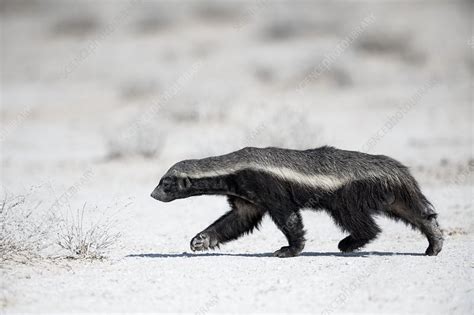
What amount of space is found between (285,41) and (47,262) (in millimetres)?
25759

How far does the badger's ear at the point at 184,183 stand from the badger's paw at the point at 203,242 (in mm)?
628

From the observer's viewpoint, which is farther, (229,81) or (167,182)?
(229,81)

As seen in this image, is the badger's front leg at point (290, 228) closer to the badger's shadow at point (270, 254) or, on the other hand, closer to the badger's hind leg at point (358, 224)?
the badger's shadow at point (270, 254)

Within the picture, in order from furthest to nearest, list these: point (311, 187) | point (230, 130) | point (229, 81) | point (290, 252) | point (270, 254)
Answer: point (229, 81) → point (230, 130) → point (270, 254) → point (290, 252) → point (311, 187)

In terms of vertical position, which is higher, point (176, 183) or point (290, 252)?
point (176, 183)

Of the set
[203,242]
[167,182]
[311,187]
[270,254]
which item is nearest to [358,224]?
[311,187]

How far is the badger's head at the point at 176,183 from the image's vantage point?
8.52m

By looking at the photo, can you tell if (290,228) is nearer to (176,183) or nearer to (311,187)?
(311,187)

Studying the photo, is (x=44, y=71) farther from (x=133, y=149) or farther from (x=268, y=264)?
(x=268, y=264)

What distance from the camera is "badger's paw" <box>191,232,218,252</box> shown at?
8773 millimetres

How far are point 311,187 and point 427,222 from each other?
55.6 inches

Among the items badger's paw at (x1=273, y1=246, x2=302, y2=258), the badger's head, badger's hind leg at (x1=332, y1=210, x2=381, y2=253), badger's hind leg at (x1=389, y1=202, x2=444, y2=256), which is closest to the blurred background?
the badger's head

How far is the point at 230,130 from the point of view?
747 inches

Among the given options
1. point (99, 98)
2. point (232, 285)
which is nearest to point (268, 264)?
point (232, 285)
